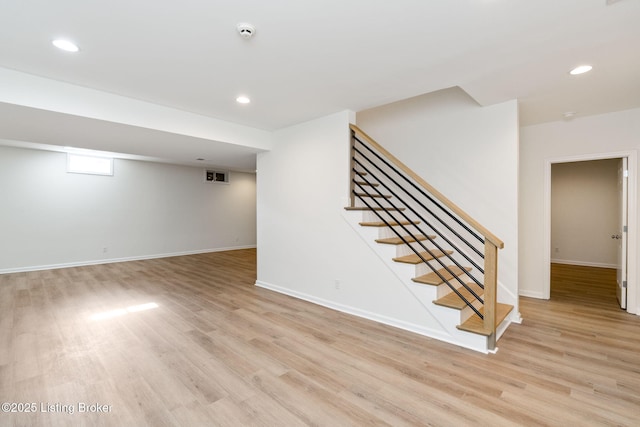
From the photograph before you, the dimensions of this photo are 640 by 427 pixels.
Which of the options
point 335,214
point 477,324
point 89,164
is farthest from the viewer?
point 89,164

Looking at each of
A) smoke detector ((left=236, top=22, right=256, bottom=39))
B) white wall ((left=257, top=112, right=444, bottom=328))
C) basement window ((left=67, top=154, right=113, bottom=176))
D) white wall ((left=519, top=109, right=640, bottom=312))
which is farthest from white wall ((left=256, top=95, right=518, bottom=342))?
basement window ((left=67, top=154, right=113, bottom=176))

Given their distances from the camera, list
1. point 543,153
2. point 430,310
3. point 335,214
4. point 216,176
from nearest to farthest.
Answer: point 430,310 → point 335,214 → point 543,153 → point 216,176

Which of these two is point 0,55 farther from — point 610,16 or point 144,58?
point 610,16

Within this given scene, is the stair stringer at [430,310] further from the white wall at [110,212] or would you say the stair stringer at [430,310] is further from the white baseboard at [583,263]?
the white wall at [110,212]

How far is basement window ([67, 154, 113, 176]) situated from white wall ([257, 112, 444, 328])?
4472mm

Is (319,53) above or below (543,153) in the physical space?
above

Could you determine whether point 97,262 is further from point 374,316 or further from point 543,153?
point 543,153

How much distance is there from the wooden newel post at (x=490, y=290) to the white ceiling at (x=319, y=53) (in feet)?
5.59

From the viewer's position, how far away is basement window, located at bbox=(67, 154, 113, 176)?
20.7ft

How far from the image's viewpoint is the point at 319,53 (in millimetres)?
2354

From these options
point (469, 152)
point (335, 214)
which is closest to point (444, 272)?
point (335, 214)

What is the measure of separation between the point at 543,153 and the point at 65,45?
229 inches

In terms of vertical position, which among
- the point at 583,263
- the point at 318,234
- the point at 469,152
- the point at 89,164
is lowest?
the point at 583,263

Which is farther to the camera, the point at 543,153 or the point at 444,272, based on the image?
the point at 543,153
